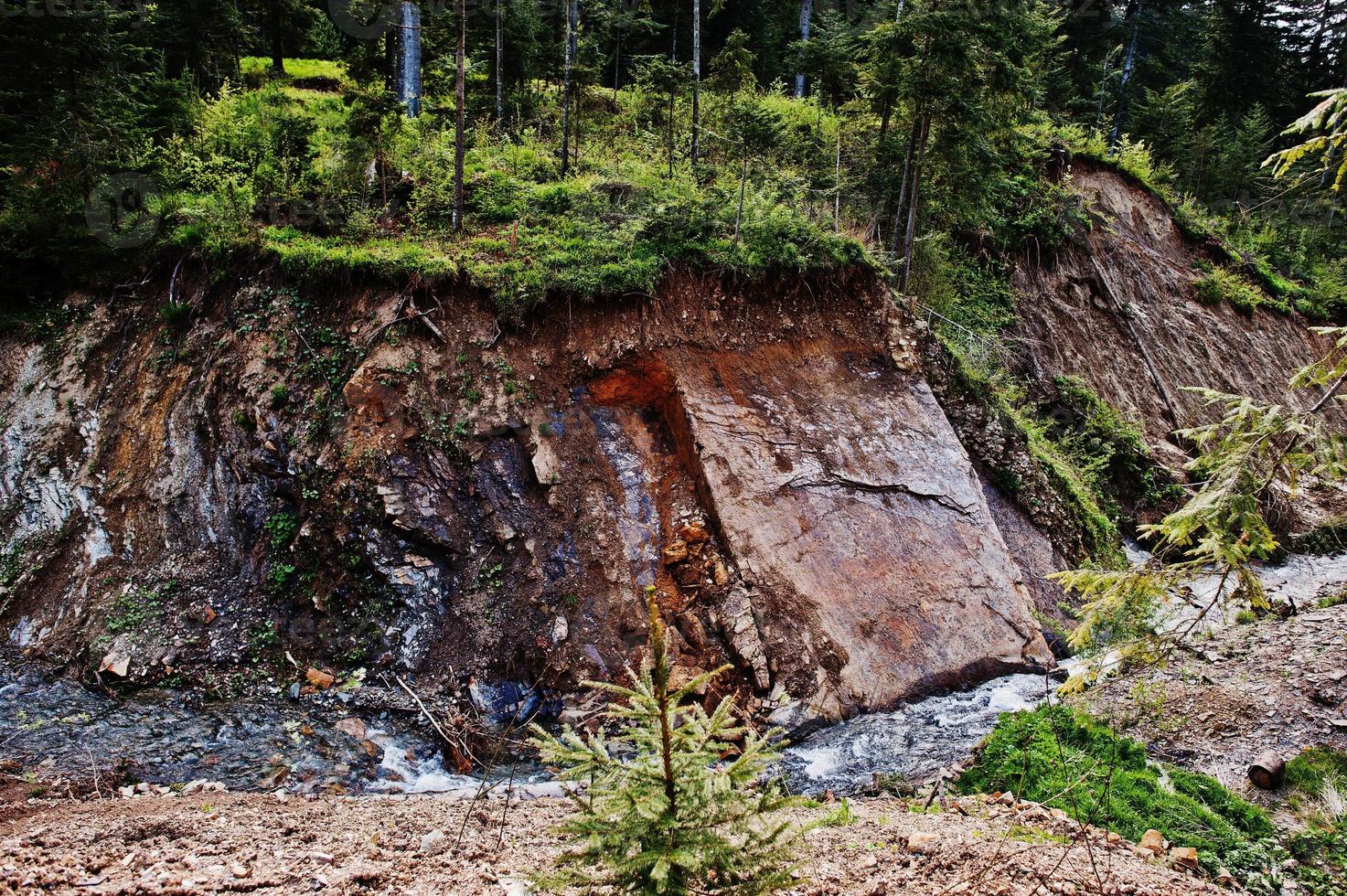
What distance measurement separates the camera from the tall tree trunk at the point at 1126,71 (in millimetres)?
27000

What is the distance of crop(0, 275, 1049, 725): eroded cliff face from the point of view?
9250mm

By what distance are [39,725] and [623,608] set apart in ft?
22.2

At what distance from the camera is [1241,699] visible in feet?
25.4

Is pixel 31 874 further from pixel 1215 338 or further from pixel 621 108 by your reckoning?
pixel 1215 338

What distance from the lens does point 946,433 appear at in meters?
12.2

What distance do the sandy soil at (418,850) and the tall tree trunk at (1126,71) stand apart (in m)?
29.3

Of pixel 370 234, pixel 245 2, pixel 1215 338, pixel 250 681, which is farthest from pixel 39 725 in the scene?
pixel 1215 338

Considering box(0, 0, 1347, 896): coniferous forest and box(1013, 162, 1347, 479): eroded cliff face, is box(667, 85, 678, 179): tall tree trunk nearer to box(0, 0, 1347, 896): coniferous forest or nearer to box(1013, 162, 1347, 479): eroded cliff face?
box(0, 0, 1347, 896): coniferous forest

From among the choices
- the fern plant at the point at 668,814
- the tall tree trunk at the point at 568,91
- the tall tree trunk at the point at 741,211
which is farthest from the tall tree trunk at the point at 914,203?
the fern plant at the point at 668,814

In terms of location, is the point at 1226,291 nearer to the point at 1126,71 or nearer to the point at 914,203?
the point at 1126,71

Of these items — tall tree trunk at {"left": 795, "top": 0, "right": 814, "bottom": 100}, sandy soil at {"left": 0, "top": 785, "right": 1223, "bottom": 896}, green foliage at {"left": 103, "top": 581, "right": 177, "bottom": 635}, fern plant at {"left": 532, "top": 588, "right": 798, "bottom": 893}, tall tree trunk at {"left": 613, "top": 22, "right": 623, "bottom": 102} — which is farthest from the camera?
tall tree trunk at {"left": 795, "top": 0, "right": 814, "bottom": 100}

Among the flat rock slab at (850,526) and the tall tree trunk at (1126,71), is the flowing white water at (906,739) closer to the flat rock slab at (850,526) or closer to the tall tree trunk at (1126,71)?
the flat rock slab at (850,526)

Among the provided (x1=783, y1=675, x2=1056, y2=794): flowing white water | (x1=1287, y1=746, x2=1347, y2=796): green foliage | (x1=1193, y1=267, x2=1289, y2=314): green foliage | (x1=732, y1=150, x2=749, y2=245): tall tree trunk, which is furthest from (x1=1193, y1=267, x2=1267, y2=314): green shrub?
(x1=1287, y1=746, x2=1347, y2=796): green foliage

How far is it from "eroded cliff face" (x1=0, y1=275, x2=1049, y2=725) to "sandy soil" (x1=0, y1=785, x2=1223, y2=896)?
107 inches
